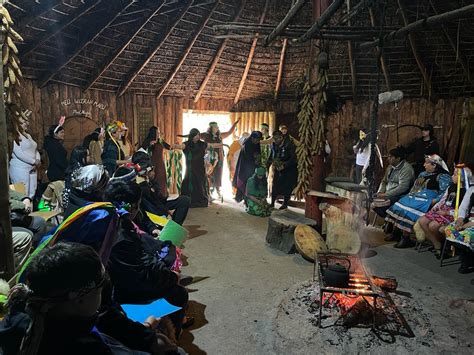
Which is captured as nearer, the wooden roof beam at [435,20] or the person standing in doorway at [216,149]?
the wooden roof beam at [435,20]

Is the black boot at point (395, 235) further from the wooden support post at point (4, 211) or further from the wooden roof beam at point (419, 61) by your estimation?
the wooden support post at point (4, 211)

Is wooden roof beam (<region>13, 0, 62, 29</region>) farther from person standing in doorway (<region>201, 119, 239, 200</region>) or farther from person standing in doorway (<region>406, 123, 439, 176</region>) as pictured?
person standing in doorway (<region>406, 123, 439, 176</region>)

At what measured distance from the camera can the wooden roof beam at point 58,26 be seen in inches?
250

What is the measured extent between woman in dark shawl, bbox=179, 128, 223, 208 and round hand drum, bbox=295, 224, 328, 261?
376 cm

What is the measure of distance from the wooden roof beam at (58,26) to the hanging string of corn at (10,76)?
13.7 feet

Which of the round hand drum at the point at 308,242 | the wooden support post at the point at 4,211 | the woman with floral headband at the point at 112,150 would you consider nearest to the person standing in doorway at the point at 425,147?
the round hand drum at the point at 308,242

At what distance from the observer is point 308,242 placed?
203 inches

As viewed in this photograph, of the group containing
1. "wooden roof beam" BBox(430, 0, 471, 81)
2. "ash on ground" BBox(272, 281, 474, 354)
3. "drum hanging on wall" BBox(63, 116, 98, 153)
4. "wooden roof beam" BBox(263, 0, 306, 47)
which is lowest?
"ash on ground" BBox(272, 281, 474, 354)

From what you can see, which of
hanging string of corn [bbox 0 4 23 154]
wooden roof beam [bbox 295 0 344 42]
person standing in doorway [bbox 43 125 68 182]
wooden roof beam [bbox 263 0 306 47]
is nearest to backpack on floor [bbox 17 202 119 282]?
hanging string of corn [bbox 0 4 23 154]

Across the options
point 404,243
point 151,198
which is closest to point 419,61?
point 404,243

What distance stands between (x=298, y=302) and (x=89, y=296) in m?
2.59

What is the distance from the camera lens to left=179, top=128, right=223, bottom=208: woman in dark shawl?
8477 millimetres

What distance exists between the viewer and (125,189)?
2.78 m

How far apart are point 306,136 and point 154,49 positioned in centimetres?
474
